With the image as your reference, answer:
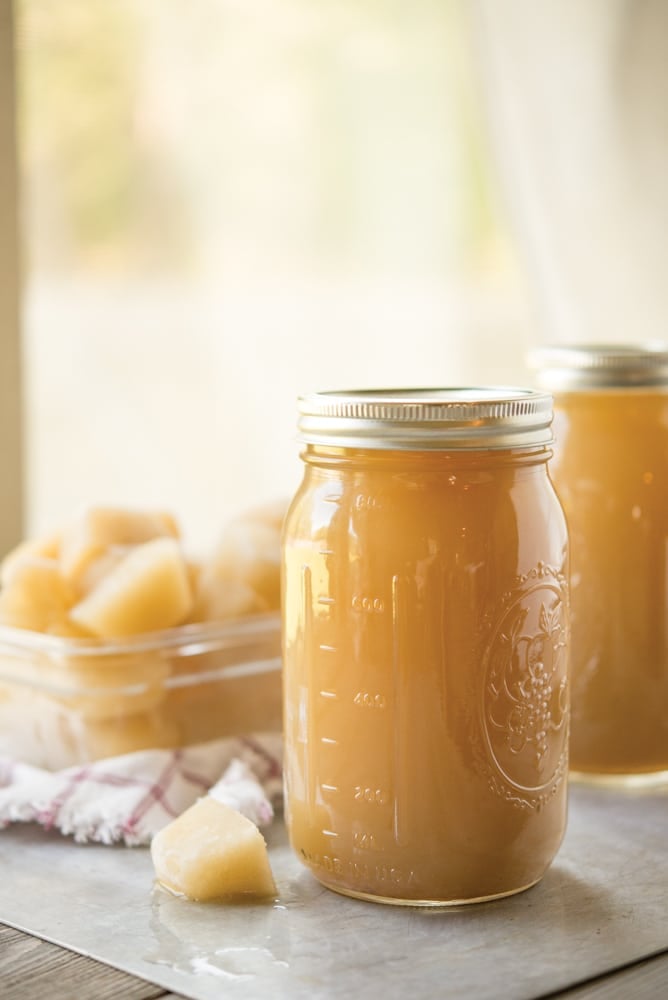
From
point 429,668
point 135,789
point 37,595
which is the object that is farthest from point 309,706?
point 37,595

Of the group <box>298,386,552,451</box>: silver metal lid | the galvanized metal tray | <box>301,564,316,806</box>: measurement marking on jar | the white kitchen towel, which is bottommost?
the galvanized metal tray

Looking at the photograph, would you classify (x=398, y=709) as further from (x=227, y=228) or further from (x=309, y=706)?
(x=227, y=228)

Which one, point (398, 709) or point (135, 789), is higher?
point (398, 709)

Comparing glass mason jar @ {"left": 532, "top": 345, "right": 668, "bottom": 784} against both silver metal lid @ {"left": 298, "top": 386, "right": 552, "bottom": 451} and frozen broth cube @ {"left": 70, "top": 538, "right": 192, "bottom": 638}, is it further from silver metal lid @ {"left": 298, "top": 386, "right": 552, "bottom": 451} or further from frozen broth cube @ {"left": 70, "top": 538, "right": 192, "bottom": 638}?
frozen broth cube @ {"left": 70, "top": 538, "right": 192, "bottom": 638}

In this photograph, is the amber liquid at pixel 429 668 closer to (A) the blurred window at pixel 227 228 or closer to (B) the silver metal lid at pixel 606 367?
(B) the silver metal lid at pixel 606 367

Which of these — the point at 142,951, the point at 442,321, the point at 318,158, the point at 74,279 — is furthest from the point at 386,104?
the point at 142,951

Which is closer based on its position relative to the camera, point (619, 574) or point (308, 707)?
point (308, 707)

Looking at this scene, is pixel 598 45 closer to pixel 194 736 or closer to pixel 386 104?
pixel 386 104

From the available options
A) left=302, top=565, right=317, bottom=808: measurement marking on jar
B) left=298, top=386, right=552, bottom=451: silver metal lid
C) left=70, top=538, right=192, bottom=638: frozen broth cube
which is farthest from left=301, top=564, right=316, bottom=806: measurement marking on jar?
left=70, top=538, right=192, bottom=638: frozen broth cube
